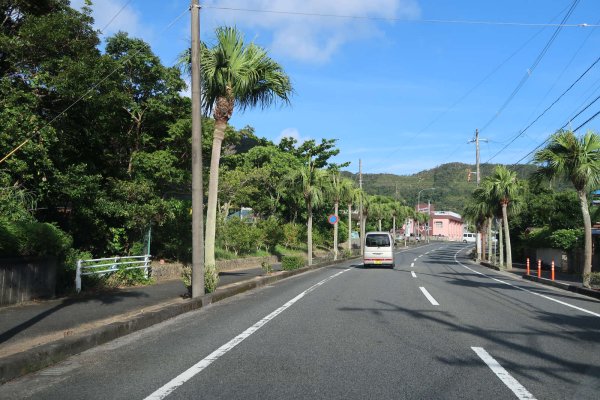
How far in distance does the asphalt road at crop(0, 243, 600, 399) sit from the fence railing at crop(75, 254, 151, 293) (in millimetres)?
3631

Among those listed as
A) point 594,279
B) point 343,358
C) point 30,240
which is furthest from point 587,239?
point 30,240

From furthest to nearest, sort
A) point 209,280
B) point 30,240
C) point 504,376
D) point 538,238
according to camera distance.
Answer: point 538,238, point 209,280, point 30,240, point 504,376

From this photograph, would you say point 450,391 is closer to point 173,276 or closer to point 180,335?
point 180,335

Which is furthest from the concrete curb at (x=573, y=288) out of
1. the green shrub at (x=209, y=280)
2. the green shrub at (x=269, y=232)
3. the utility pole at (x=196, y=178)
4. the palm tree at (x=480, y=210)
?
the green shrub at (x=269, y=232)

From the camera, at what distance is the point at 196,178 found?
12.8m

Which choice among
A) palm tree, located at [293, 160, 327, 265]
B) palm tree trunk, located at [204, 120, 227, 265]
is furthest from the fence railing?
palm tree, located at [293, 160, 327, 265]

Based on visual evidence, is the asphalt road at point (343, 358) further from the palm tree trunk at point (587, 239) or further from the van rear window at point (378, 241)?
the van rear window at point (378, 241)

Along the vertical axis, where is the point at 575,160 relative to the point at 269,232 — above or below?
above

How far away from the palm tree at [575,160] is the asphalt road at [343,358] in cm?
719

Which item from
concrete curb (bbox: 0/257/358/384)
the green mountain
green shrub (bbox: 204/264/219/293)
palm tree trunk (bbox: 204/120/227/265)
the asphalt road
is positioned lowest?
the asphalt road

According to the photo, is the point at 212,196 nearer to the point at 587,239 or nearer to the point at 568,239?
the point at 587,239

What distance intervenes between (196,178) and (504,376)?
8.90 m

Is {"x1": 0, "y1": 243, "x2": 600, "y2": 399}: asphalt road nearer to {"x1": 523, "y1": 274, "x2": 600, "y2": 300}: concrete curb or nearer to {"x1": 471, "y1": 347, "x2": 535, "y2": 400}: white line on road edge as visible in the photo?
{"x1": 471, "y1": 347, "x2": 535, "y2": 400}: white line on road edge

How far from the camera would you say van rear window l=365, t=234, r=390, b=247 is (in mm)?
30766
